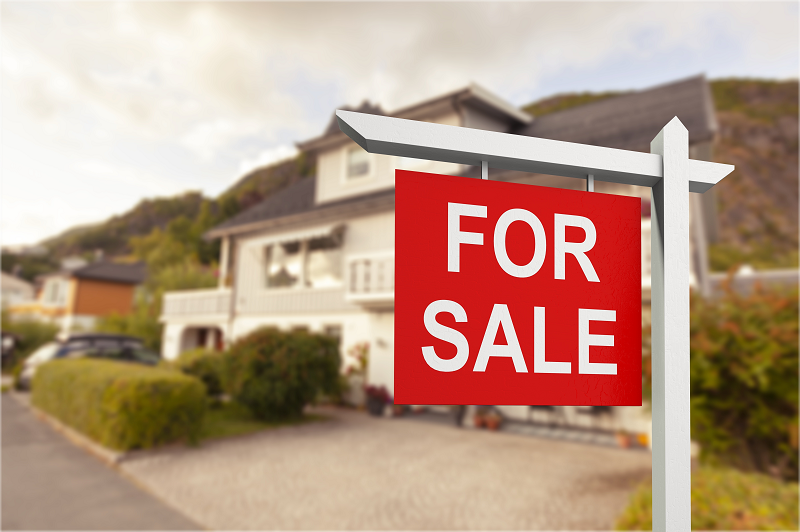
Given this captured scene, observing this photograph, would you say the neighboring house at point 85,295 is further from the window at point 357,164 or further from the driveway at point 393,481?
the driveway at point 393,481

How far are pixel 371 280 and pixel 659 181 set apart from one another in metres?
11.5

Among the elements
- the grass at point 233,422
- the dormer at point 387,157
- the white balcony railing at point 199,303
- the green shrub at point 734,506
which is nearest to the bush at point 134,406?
the grass at point 233,422

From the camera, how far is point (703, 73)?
12117 mm

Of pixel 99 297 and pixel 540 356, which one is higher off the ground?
pixel 99 297

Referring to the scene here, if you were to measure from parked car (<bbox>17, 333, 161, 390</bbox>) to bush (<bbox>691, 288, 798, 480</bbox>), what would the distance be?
14738 millimetres

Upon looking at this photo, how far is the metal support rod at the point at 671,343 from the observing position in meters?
1.12

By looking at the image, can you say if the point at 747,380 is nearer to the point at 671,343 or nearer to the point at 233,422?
the point at 671,343

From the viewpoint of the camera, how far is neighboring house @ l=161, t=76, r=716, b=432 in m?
11.1

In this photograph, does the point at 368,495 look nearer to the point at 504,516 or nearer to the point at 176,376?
the point at 504,516

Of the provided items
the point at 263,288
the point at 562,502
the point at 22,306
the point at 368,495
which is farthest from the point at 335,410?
the point at 22,306

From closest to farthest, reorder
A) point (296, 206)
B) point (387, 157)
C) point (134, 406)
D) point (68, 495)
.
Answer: point (68, 495) → point (134, 406) → point (387, 157) → point (296, 206)

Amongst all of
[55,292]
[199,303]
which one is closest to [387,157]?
[199,303]

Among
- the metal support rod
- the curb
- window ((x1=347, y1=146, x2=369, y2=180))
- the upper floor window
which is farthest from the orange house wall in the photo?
the metal support rod

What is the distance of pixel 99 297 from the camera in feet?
123
